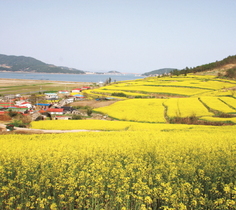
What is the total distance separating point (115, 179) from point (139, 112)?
1179 inches

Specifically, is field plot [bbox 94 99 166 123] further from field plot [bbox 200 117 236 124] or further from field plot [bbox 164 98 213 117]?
field plot [bbox 200 117 236 124]

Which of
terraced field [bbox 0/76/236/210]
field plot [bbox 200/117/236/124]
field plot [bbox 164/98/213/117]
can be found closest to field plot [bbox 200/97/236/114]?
field plot [bbox 164/98/213/117]

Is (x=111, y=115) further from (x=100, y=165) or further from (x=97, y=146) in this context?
(x=100, y=165)

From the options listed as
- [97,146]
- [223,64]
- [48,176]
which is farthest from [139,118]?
[223,64]

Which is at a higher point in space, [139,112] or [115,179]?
[115,179]

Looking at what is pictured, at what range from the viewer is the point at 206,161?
11.5m

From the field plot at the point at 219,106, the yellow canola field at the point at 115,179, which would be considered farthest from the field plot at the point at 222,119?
the yellow canola field at the point at 115,179

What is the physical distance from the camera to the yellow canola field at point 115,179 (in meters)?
8.40

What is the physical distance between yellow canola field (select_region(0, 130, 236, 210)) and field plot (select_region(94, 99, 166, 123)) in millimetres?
20247

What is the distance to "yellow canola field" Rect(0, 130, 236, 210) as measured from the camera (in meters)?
8.40

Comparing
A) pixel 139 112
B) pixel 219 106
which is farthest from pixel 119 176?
pixel 219 106

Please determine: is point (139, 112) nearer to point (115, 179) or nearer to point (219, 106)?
point (219, 106)

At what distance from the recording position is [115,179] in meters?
9.16

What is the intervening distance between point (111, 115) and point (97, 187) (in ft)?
99.0
